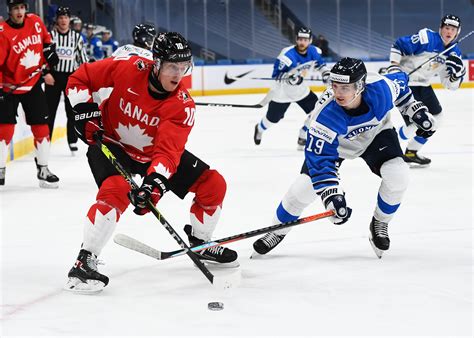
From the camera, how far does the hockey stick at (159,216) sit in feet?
9.62

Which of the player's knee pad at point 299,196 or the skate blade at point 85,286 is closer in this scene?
the skate blade at point 85,286

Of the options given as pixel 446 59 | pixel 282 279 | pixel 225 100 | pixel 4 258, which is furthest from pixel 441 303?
pixel 225 100

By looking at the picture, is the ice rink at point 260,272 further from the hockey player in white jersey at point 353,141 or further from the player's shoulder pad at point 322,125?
the player's shoulder pad at point 322,125

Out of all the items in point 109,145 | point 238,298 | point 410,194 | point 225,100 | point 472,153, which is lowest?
point 225,100

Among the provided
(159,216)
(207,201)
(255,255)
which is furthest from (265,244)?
(159,216)

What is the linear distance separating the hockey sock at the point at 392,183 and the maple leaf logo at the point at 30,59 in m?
2.83

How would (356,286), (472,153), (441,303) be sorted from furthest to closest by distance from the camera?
(472,153)
(356,286)
(441,303)

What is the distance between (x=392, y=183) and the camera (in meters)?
3.41

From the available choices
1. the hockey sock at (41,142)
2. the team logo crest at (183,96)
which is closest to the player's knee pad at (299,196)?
the team logo crest at (183,96)

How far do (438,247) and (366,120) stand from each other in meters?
0.74

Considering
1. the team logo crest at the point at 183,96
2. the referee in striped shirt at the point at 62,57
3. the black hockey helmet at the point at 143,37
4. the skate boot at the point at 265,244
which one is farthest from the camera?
the referee in striped shirt at the point at 62,57

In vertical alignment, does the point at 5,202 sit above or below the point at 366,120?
below

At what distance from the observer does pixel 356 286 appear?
3045 millimetres

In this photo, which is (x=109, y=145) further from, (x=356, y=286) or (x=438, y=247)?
(x=438, y=247)
